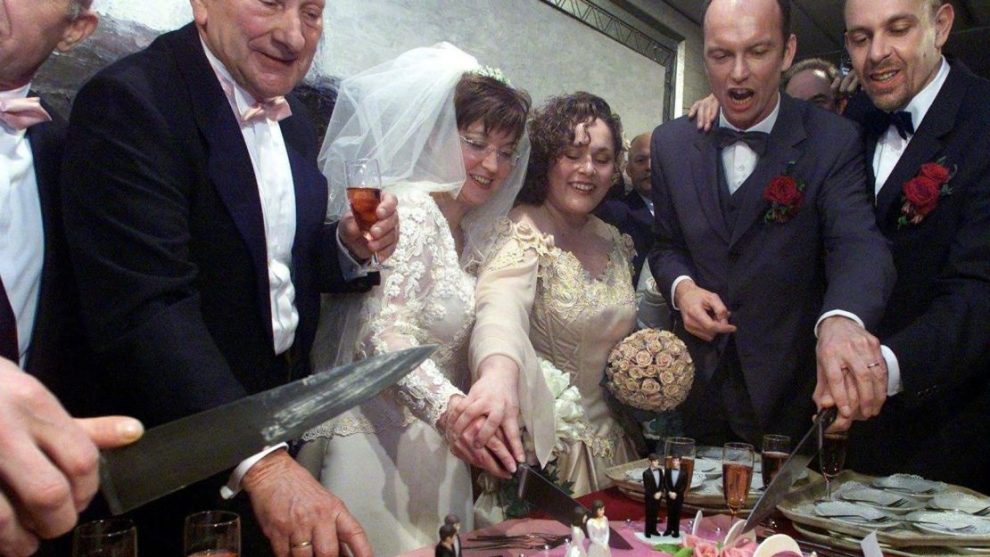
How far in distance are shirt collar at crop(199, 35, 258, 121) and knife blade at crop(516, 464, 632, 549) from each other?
100 cm

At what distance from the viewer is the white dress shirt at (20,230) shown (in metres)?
1.47

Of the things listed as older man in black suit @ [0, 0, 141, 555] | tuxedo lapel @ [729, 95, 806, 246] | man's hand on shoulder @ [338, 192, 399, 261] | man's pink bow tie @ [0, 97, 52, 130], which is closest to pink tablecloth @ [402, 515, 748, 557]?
man's hand on shoulder @ [338, 192, 399, 261]

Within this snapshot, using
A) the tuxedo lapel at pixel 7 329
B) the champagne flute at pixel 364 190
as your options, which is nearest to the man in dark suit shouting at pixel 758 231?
the champagne flute at pixel 364 190

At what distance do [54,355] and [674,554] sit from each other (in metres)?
1.28

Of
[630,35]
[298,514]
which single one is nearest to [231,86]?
[298,514]

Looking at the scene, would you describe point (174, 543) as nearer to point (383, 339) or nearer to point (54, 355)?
point (54, 355)

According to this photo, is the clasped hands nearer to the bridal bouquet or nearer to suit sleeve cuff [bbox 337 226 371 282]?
suit sleeve cuff [bbox 337 226 371 282]

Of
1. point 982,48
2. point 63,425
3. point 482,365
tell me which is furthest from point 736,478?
point 982,48

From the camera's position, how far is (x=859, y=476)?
199 cm

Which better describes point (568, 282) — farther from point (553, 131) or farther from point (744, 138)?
point (744, 138)

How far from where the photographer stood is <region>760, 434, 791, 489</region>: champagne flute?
172cm

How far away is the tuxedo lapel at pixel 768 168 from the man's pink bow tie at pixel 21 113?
1.84 metres

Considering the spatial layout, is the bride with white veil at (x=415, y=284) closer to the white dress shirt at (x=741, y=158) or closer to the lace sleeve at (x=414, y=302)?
the lace sleeve at (x=414, y=302)

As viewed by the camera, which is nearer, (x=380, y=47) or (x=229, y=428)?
(x=229, y=428)
